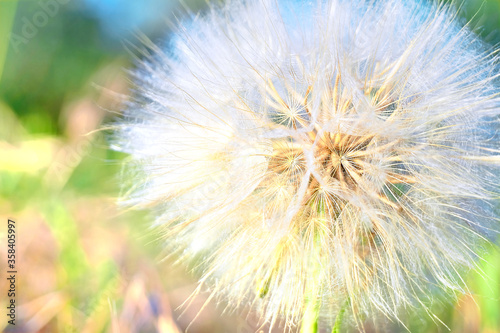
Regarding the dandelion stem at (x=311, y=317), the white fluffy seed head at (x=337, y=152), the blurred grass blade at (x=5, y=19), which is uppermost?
the blurred grass blade at (x=5, y=19)

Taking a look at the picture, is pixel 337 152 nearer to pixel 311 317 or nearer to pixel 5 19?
pixel 311 317

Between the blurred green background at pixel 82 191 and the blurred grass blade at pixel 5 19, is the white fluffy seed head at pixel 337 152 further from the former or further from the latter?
the blurred grass blade at pixel 5 19

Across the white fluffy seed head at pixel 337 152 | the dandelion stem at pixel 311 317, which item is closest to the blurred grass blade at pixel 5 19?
the white fluffy seed head at pixel 337 152

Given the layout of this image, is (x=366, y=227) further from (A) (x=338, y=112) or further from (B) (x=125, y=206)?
(B) (x=125, y=206)

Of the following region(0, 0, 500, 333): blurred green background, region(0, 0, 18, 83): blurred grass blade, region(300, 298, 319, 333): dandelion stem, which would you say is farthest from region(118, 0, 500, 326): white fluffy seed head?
region(0, 0, 18, 83): blurred grass blade

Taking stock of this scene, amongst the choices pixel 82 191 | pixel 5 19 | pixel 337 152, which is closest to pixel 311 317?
pixel 337 152

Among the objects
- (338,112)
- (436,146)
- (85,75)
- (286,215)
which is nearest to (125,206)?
(286,215)

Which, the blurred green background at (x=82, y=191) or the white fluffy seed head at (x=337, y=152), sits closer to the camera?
the white fluffy seed head at (x=337, y=152)
